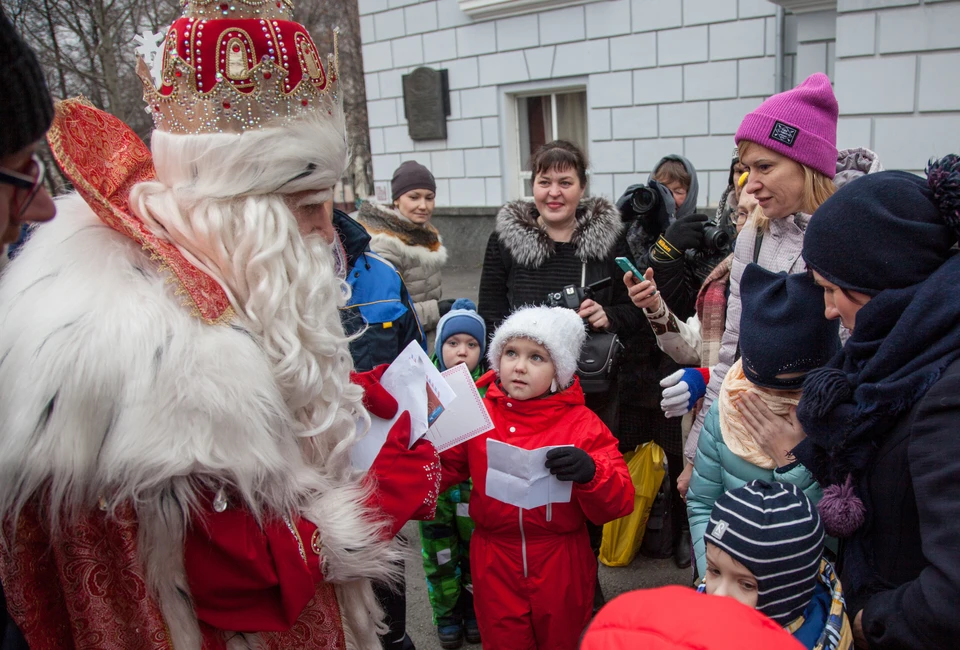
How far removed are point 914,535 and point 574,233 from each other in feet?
6.92

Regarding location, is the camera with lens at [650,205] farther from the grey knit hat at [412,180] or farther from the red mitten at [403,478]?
the red mitten at [403,478]

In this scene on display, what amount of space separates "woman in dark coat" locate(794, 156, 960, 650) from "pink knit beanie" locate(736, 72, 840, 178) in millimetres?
871

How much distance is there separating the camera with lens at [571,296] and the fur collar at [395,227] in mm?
1786

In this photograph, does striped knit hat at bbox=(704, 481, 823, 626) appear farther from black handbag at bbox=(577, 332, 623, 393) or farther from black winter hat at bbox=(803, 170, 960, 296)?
black handbag at bbox=(577, 332, 623, 393)

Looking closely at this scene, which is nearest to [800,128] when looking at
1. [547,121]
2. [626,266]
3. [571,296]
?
[626,266]

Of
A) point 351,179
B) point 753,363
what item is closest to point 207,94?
point 753,363

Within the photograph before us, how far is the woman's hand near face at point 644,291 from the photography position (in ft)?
9.18

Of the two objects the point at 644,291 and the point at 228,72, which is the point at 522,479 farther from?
the point at 228,72

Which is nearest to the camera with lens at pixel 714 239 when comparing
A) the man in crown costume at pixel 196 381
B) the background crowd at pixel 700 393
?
the background crowd at pixel 700 393

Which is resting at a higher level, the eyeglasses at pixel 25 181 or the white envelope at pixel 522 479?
the eyeglasses at pixel 25 181

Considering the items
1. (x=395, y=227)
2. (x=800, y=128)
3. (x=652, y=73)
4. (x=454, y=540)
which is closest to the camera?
(x=800, y=128)

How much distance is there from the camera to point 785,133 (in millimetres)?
2354

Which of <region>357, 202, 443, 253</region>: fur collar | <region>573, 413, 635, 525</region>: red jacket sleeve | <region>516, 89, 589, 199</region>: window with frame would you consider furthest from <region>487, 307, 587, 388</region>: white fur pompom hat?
<region>516, 89, 589, 199</region>: window with frame

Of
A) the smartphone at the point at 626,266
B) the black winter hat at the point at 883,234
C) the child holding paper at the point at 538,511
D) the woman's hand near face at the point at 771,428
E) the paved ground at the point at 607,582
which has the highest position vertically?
the black winter hat at the point at 883,234
